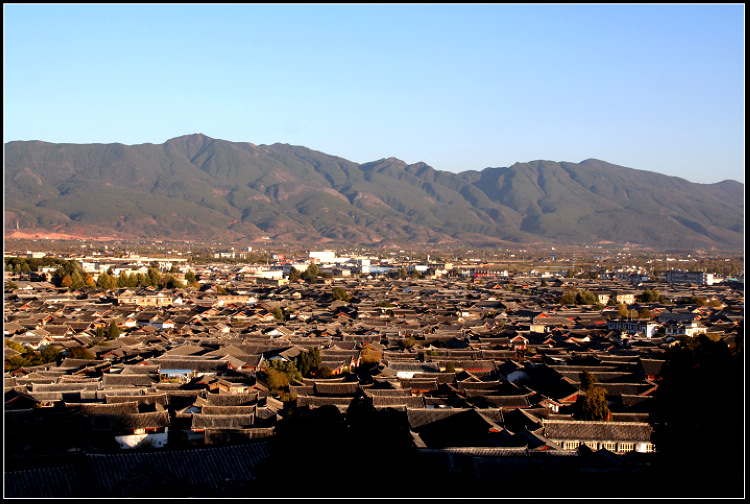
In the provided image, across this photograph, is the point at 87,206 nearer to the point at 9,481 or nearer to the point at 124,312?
the point at 124,312

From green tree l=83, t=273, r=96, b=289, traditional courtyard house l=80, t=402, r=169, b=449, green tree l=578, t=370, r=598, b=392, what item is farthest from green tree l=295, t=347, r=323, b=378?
green tree l=83, t=273, r=96, b=289

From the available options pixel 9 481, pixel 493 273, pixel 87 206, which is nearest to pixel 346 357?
pixel 9 481

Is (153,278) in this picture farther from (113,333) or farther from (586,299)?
(586,299)

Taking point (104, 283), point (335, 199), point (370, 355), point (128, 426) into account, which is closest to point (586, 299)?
point (370, 355)

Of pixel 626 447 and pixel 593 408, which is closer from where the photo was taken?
pixel 626 447

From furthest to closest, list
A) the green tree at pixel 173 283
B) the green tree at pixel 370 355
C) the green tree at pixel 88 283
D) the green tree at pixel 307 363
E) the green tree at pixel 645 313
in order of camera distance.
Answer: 1. the green tree at pixel 173 283
2. the green tree at pixel 88 283
3. the green tree at pixel 645 313
4. the green tree at pixel 370 355
5. the green tree at pixel 307 363

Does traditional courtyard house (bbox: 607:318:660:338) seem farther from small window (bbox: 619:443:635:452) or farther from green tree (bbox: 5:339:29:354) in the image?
green tree (bbox: 5:339:29:354)

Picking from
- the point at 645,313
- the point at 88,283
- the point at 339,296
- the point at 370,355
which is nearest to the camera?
the point at 370,355

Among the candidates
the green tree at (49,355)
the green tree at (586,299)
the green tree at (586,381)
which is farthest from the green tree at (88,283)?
the green tree at (586,381)

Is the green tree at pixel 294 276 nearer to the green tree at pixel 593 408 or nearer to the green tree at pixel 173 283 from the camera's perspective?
the green tree at pixel 173 283
